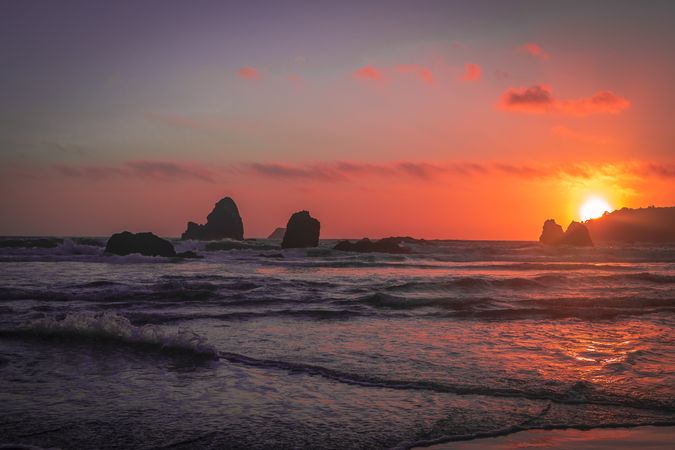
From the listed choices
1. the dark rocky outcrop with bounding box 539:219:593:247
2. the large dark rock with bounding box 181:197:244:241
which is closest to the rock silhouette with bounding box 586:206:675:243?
the dark rocky outcrop with bounding box 539:219:593:247

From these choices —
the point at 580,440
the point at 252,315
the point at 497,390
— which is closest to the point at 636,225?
the point at 252,315

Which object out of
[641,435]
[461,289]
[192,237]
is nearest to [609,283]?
[461,289]

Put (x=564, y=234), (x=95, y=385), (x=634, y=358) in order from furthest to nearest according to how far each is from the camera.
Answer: (x=564, y=234)
(x=634, y=358)
(x=95, y=385)

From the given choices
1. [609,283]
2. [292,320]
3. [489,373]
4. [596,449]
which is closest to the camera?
[596,449]

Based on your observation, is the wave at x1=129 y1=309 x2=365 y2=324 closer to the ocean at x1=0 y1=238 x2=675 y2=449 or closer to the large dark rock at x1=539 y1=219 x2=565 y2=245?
the ocean at x1=0 y1=238 x2=675 y2=449

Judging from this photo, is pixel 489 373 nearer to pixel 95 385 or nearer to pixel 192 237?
pixel 95 385

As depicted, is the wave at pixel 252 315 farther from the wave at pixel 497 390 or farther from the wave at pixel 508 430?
the wave at pixel 508 430

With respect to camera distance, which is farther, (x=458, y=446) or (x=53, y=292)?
(x=53, y=292)

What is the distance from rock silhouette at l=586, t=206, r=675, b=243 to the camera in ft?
486

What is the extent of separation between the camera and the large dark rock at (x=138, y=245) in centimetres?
4572

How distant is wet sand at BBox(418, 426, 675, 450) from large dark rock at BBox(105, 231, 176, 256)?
43898 mm

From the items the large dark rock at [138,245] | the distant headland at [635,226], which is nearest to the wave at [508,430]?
the large dark rock at [138,245]

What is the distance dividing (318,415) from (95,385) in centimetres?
336

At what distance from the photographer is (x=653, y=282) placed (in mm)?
29125
